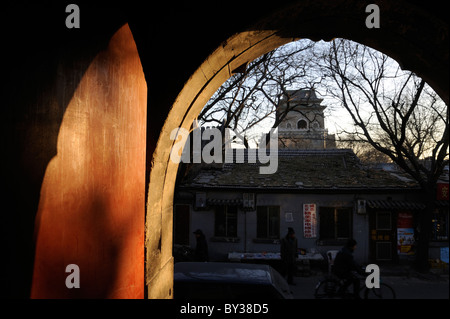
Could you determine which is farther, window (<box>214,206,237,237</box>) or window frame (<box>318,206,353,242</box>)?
window (<box>214,206,237,237</box>)

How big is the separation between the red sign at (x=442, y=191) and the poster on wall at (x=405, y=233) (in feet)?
4.29

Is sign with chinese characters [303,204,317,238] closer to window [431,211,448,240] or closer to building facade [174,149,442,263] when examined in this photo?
building facade [174,149,442,263]

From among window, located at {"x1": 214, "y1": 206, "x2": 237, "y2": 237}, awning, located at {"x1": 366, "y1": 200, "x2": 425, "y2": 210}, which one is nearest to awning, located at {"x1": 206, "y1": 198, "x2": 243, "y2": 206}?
window, located at {"x1": 214, "y1": 206, "x2": 237, "y2": 237}

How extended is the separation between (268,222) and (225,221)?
1.85m

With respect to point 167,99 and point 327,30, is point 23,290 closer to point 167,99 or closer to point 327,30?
point 167,99

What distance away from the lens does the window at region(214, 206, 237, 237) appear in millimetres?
12758

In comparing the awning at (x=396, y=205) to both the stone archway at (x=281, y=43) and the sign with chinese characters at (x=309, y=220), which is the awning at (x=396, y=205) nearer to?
the sign with chinese characters at (x=309, y=220)

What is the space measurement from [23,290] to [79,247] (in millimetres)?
343

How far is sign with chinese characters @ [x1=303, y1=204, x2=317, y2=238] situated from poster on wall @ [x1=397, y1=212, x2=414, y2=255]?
11.3 ft

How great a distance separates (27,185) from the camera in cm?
145

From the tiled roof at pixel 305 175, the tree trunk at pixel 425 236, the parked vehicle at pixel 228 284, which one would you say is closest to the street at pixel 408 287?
the tree trunk at pixel 425 236

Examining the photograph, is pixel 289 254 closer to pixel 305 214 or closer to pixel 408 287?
pixel 305 214

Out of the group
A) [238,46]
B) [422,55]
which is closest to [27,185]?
[238,46]

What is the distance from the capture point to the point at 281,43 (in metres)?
3.04
